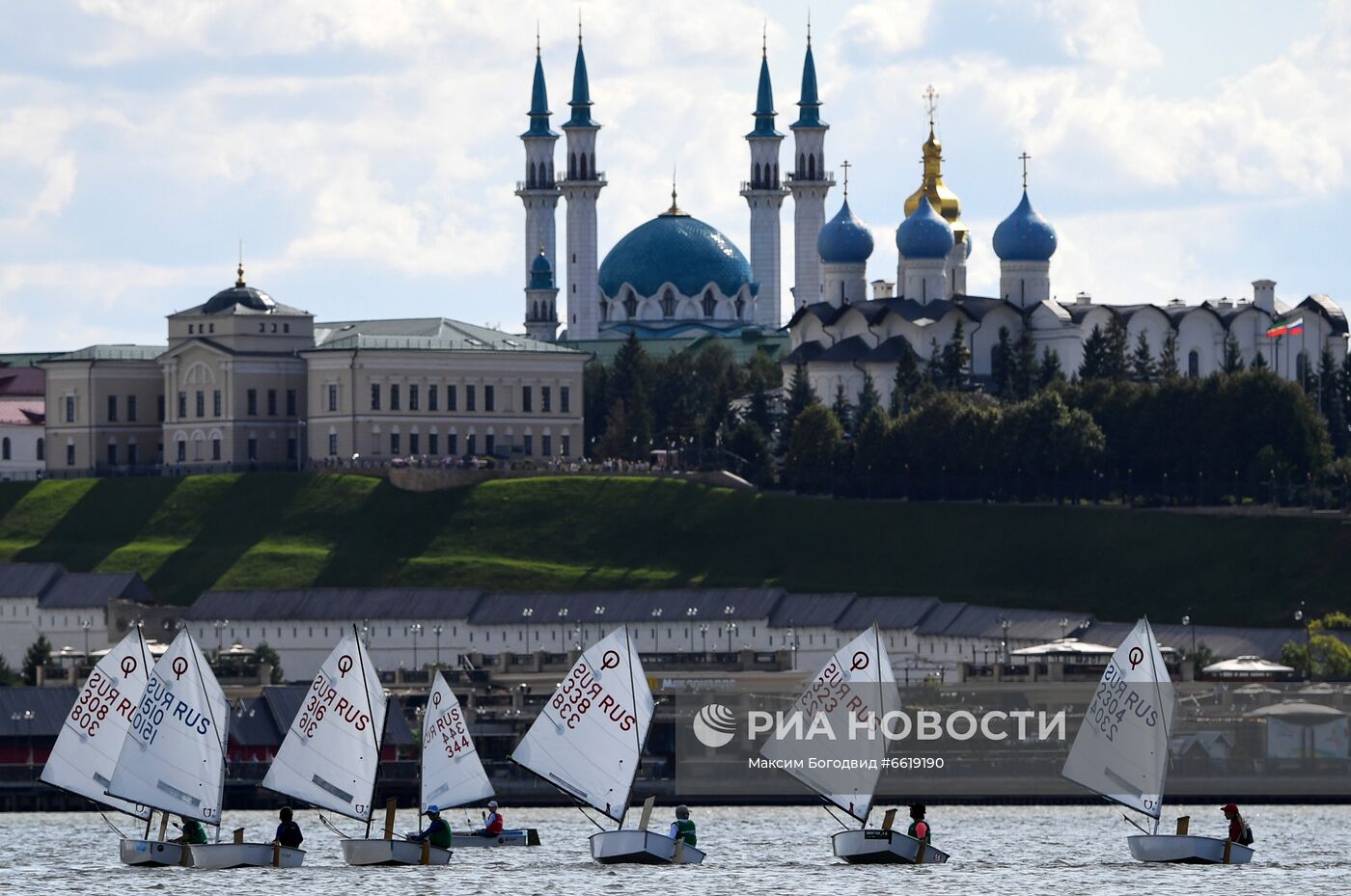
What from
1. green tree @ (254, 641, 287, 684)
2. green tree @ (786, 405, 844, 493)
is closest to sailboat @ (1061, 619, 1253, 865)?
green tree @ (254, 641, 287, 684)

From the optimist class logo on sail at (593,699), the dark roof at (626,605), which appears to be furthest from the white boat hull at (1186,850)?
the dark roof at (626,605)

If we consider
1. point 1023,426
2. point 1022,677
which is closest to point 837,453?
point 1023,426

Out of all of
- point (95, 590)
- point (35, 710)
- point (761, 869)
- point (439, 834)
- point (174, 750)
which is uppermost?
point (95, 590)

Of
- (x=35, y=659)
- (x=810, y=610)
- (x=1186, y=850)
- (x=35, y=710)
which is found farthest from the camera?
(x=810, y=610)

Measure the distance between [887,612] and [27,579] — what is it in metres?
38.8

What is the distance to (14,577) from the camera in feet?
630

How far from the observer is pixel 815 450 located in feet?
652

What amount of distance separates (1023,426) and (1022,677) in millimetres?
33096

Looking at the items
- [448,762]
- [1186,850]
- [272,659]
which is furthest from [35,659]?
[1186,850]

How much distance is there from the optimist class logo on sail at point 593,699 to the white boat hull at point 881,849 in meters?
6.04

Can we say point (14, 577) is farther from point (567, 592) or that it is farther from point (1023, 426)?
point (1023, 426)

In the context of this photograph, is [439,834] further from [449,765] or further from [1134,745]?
[1134,745]

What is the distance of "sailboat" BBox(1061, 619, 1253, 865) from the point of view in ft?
362

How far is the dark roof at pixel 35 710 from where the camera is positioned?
14838 cm
